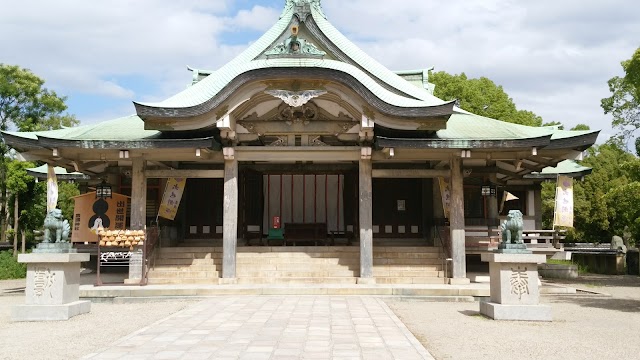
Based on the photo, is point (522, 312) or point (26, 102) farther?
point (26, 102)

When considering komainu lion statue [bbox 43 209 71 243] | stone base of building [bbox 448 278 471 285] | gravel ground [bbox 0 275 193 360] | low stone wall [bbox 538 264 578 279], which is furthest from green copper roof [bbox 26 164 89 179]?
low stone wall [bbox 538 264 578 279]

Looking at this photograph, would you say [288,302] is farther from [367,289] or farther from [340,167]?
[340,167]

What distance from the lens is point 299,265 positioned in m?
16.2

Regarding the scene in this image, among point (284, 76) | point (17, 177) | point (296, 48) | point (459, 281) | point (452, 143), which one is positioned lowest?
point (459, 281)

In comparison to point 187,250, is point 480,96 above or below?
above

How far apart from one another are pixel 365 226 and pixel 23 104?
96.5ft

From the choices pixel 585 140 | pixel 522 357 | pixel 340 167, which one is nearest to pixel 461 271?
pixel 585 140

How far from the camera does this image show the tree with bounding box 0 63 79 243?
114 feet

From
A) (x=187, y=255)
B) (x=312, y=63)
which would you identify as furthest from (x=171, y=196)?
(x=312, y=63)

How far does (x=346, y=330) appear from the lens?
874cm

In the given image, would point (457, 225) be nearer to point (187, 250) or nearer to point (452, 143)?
point (452, 143)

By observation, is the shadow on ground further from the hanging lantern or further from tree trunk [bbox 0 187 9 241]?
tree trunk [bbox 0 187 9 241]

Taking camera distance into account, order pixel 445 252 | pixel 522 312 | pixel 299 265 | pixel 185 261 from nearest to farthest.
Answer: pixel 522 312 → pixel 299 265 → pixel 445 252 → pixel 185 261

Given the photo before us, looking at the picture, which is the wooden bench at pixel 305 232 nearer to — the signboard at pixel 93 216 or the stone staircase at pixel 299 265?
the stone staircase at pixel 299 265
